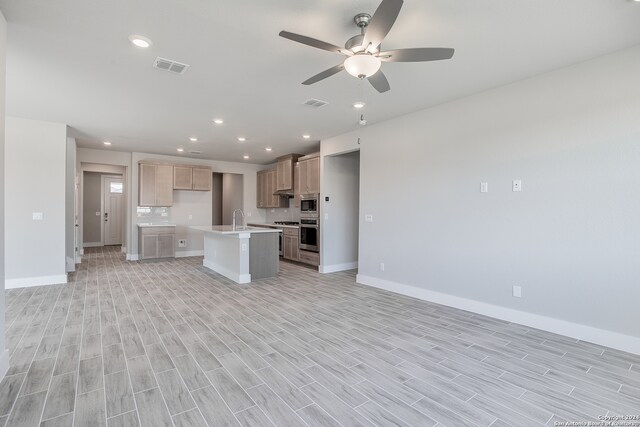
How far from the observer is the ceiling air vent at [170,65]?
2.96m

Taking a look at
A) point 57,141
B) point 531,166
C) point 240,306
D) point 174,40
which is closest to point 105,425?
point 240,306

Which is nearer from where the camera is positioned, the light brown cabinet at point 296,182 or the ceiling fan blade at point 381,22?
the ceiling fan blade at point 381,22

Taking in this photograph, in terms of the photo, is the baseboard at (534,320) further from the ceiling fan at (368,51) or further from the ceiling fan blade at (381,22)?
the ceiling fan blade at (381,22)

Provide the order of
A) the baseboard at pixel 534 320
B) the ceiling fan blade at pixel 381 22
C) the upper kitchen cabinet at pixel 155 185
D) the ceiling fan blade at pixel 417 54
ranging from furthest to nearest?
the upper kitchen cabinet at pixel 155 185 → the baseboard at pixel 534 320 → the ceiling fan blade at pixel 417 54 → the ceiling fan blade at pixel 381 22

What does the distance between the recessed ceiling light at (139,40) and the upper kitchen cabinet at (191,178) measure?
5695 millimetres

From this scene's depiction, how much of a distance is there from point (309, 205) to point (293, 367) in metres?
4.52

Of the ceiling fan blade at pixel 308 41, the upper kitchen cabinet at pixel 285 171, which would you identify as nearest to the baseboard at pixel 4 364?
the ceiling fan blade at pixel 308 41

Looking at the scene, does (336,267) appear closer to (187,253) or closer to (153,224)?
(187,253)

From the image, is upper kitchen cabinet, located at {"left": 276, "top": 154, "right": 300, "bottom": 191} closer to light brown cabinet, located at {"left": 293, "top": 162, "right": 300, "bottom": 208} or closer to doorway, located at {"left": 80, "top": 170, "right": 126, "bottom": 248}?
light brown cabinet, located at {"left": 293, "top": 162, "right": 300, "bottom": 208}

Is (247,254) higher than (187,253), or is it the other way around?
(247,254)

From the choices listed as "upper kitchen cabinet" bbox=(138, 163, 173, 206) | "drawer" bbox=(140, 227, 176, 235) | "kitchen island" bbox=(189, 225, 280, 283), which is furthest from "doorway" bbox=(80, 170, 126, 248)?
"kitchen island" bbox=(189, 225, 280, 283)

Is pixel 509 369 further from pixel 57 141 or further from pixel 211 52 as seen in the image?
pixel 57 141

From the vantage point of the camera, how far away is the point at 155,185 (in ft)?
25.3

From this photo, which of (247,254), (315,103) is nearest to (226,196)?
(247,254)
